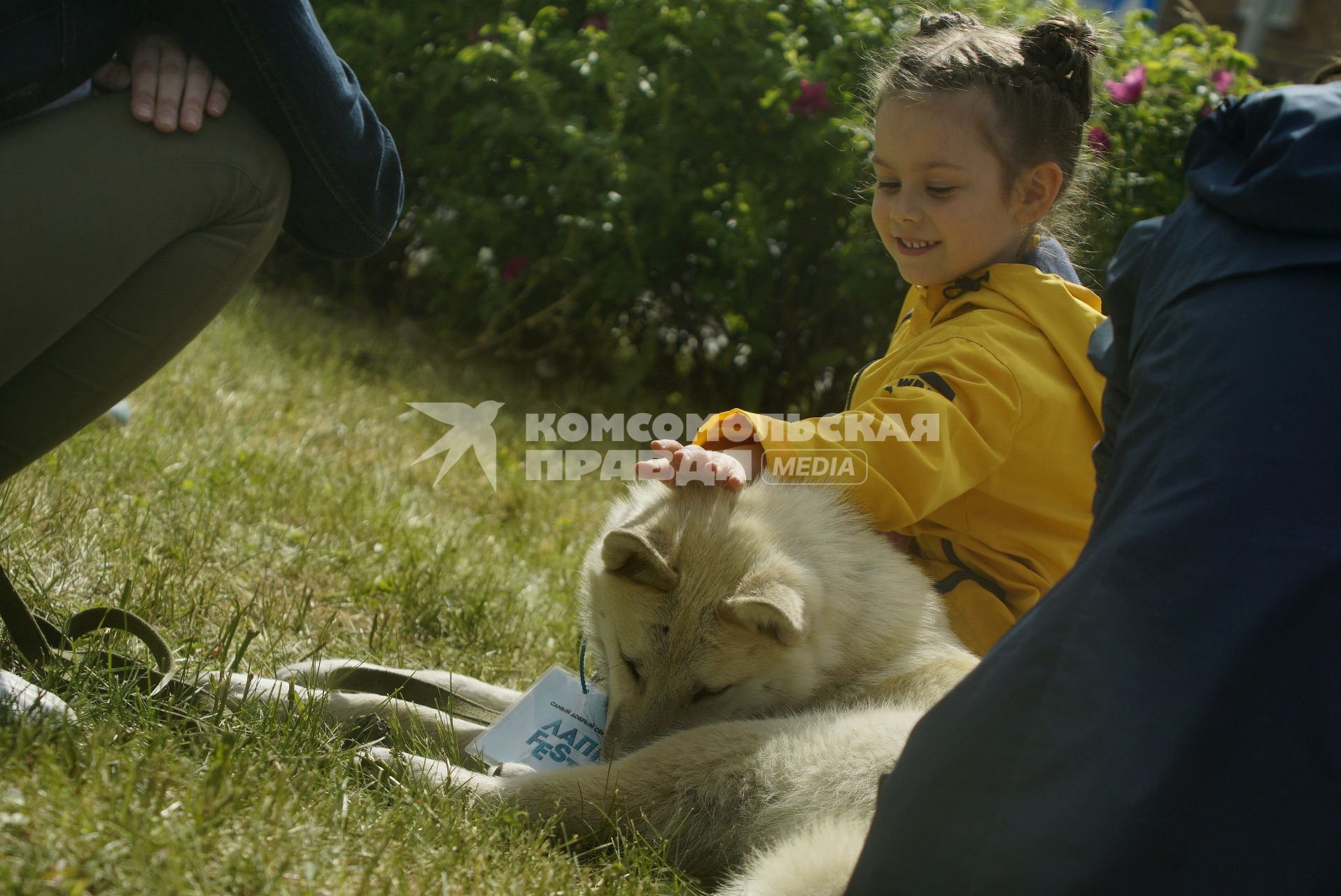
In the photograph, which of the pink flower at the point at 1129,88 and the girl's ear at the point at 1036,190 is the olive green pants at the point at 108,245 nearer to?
the girl's ear at the point at 1036,190

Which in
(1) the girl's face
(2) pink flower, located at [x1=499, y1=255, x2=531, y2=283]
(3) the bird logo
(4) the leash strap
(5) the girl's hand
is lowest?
(3) the bird logo

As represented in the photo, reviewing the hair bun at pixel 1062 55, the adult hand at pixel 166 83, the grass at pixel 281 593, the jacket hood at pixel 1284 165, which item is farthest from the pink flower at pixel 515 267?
the jacket hood at pixel 1284 165

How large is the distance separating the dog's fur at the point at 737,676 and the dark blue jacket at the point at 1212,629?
70cm

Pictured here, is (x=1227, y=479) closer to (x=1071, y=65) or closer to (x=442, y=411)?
(x=1071, y=65)

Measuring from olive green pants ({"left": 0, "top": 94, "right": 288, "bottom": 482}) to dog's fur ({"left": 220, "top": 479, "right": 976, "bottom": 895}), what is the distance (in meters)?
0.85

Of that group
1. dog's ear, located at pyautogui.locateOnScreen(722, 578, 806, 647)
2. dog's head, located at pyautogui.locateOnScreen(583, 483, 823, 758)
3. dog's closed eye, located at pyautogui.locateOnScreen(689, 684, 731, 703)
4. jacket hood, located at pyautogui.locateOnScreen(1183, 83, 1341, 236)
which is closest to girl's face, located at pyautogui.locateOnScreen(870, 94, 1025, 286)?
dog's head, located at pyautogui.locateOnScreen(583, 483, 823, 758)

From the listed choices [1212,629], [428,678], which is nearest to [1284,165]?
[1212,629]

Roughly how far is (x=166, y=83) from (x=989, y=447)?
209 cm

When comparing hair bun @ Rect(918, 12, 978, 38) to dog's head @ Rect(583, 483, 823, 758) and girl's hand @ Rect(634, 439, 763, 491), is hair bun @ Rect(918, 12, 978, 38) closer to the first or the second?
girl's hand @ Rect(634, 439, 763, 491)

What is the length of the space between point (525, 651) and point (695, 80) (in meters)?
4.07

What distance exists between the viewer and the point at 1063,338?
9.76 ft

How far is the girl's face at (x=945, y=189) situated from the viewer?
10.1 feet

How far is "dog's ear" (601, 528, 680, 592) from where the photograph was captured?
2.64 m

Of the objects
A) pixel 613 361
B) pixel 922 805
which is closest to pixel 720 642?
pixel 922 805
